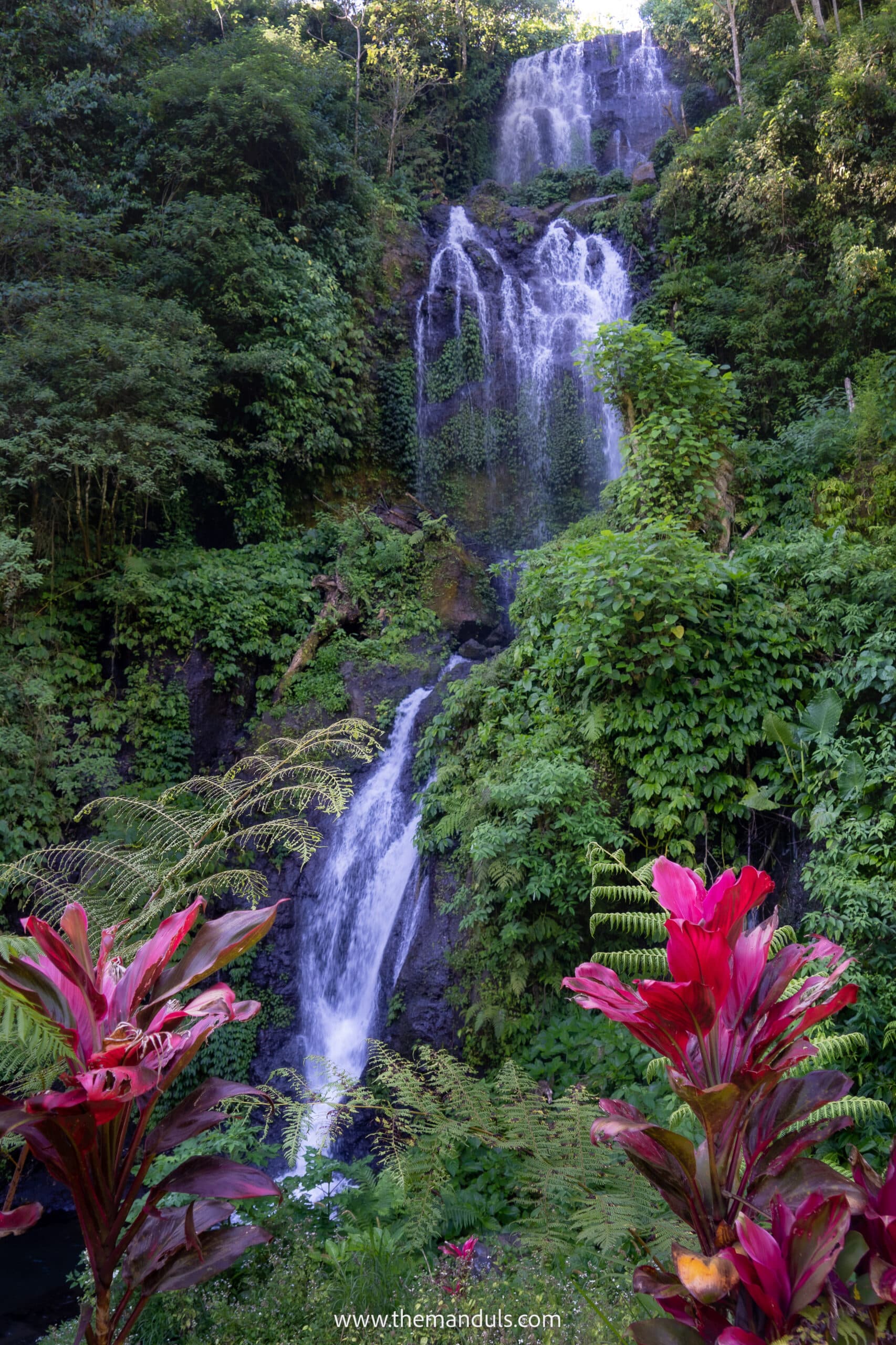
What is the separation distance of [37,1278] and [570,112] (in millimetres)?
25268

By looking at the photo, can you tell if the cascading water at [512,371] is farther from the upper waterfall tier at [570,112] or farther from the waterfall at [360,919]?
the upper waterfall tier at [570,112]

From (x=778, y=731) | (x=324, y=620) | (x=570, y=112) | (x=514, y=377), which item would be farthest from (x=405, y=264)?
(x=778, y=731)

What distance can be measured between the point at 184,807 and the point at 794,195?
12152 mm

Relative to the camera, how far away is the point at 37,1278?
5.39 metres

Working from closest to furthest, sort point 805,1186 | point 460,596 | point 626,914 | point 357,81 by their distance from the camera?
point 805,1186 < point 626,914 < point 460,596 < point 357,81

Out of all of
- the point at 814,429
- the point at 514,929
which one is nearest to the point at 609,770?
the point at 514,929

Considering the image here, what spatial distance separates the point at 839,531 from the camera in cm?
561

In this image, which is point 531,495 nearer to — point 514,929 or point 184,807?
point 184,807

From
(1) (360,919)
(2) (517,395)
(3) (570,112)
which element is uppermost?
(3) (570,112)

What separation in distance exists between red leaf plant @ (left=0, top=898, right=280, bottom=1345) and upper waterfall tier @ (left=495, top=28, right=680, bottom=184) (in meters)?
22.9

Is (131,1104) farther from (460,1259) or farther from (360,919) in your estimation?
(360,919)

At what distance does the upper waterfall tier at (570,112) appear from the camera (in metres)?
19.7

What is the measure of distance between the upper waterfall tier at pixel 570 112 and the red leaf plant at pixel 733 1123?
22.8 metres

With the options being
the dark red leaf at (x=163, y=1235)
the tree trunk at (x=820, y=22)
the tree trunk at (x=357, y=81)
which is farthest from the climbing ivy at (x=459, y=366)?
the dark red leaf at (x=163, y=1235)
